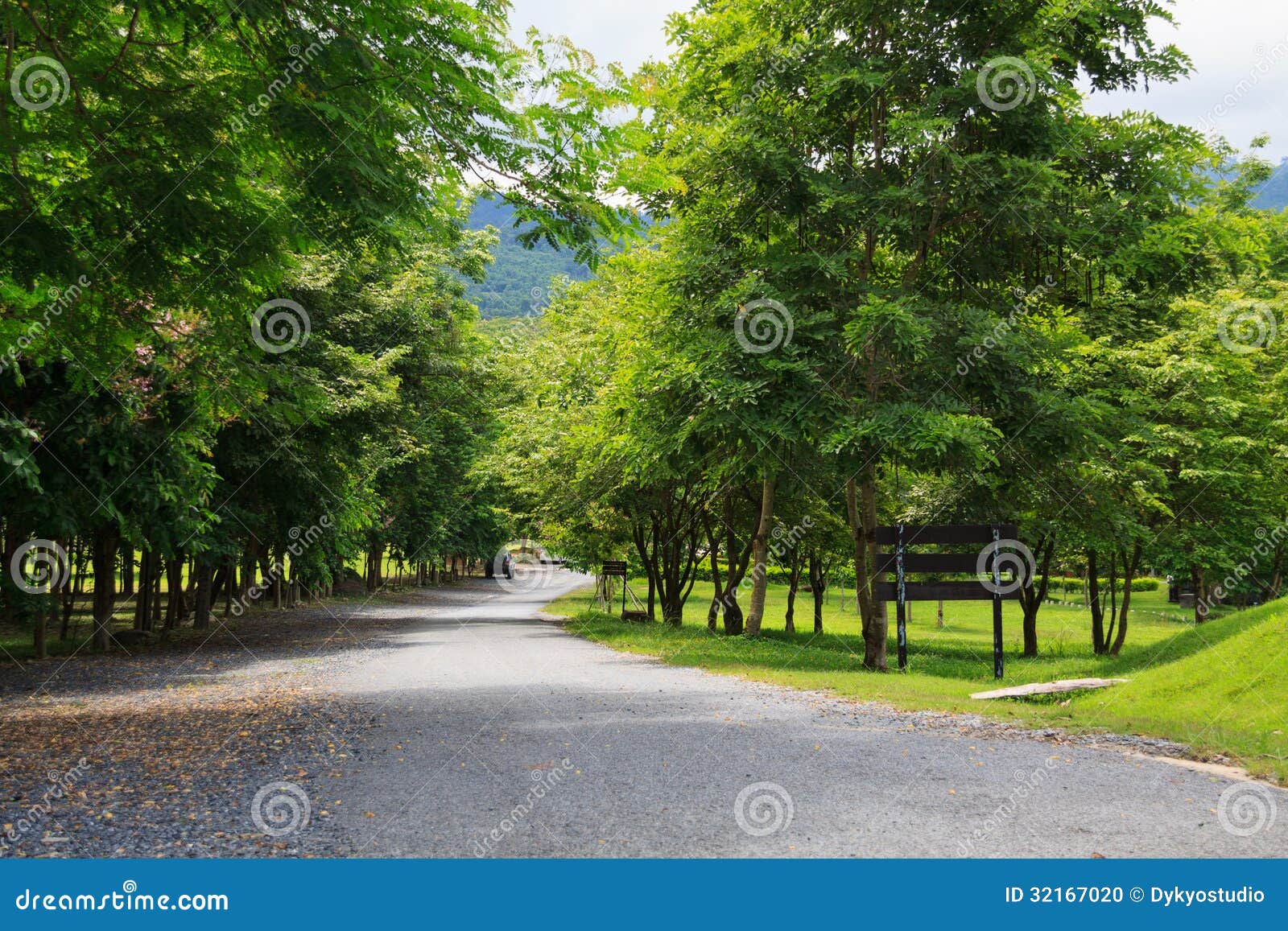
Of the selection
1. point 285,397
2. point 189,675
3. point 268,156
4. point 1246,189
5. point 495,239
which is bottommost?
point 189,675

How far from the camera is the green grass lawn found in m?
8.99

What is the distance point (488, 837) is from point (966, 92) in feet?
44.5

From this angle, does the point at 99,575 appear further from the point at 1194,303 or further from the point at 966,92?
the point at 1194,303

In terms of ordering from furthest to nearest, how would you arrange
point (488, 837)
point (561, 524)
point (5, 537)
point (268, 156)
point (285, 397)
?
point (561, 524)
point (5, 537)
point (285, 397)
point (268, 156)
point (488, 837)

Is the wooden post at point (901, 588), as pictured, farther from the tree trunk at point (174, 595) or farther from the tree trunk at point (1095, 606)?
the tree trunk at point (174, 595)

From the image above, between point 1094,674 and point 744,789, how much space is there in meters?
11.7

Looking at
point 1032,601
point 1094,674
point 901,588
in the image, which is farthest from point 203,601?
point 1032,601

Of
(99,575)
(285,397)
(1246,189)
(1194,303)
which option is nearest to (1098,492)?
(1194,303)

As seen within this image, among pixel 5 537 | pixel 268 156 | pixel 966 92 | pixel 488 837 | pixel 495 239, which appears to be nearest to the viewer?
pixel 488 837

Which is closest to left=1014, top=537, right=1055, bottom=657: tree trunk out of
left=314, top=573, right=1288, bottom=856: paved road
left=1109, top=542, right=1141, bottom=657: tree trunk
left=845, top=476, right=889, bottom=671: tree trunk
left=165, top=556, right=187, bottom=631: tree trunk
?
left=1109, top=542, right=1141, bottom=657: tree trunk

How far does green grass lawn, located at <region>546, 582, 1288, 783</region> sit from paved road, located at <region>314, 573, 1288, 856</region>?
3.94 ft

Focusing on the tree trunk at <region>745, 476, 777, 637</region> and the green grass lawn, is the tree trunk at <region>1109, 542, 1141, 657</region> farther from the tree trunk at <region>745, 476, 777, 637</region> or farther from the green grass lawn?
the tree trunk at <region>745, 476, 777, 637</region>

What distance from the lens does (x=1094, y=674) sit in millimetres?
15844

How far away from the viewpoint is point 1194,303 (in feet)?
67.7
